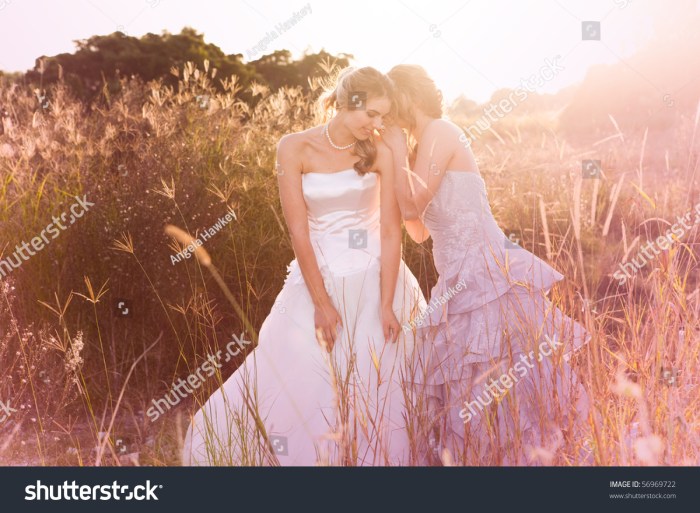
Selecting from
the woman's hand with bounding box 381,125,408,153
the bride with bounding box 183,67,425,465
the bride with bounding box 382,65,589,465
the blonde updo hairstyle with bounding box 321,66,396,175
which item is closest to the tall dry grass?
the bride with bounding box 382,65,589,465

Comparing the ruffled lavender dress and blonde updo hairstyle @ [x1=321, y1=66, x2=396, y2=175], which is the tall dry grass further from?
blonde updo hairstyle @ [x1=321, y1=66, x2=396, y2=175]

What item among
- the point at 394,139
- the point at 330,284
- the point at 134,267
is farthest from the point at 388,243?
the point at 134,267

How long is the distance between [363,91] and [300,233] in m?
0.70

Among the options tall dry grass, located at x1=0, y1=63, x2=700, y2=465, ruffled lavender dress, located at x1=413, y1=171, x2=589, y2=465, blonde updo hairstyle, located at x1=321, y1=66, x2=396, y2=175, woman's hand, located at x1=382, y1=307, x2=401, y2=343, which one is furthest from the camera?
tall dry grass, located at x1=0, y1=63, x2=700, y2=465

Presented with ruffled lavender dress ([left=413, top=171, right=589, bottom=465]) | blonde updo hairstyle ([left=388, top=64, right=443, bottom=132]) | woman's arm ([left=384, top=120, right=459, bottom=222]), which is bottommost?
ruffled lavender dress ([left=413, top=171, right=589, bottom=465])

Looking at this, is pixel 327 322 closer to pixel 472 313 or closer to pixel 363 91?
pixel 472 313

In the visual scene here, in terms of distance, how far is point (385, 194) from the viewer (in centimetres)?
344

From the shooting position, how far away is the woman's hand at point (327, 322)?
338 centimetres

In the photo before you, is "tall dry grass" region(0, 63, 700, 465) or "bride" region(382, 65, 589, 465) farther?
"tall dry grass" region(0, 63, 700, 465)

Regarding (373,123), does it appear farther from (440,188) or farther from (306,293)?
(306,293)

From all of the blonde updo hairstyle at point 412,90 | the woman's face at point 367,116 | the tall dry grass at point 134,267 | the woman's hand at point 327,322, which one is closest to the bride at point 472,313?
the blonde updo hairstyle at point 412,90

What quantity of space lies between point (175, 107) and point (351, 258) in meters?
2.57

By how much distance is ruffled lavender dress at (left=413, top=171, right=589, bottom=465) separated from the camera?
2.69m

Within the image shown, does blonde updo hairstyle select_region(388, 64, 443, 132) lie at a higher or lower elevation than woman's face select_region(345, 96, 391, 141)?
higher
